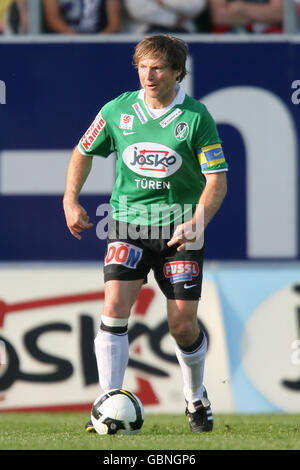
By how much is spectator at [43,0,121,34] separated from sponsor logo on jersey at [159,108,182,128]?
344 centimetres

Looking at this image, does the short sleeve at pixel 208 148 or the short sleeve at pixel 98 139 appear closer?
the short sleeve at pixel 208 148

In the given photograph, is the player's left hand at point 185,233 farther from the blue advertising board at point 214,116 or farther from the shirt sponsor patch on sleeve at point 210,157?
the blue advertising board at point 214,116

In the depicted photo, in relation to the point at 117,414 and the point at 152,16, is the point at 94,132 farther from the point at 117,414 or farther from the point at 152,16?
the point at 152,16

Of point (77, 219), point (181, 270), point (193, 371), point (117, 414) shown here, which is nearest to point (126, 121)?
point (77, 219)

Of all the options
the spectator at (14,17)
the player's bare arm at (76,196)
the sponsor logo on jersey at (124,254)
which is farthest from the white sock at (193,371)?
the spectator at (14,17)

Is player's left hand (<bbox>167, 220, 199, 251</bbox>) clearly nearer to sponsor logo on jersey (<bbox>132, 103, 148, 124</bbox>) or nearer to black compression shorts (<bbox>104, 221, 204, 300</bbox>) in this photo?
black compression shorts (<bbox>104, 221, 204, 300</bbox>)

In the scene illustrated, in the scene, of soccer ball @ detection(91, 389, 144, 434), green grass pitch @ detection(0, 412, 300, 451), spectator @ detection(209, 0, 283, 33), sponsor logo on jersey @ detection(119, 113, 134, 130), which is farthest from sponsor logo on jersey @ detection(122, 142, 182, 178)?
spectator @ detection(209, 0, 283, 33)

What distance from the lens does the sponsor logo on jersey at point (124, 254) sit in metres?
6.39

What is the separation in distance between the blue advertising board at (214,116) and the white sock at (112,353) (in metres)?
3.31

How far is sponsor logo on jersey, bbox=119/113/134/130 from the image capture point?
6500 mm

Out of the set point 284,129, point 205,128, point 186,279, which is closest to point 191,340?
point 186,279

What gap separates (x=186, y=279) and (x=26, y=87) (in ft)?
12.7

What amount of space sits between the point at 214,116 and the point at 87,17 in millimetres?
1462
